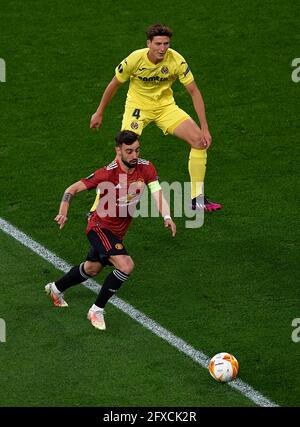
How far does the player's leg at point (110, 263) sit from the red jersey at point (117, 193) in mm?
121

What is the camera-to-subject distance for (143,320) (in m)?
12.2

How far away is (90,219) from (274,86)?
641 centimetres

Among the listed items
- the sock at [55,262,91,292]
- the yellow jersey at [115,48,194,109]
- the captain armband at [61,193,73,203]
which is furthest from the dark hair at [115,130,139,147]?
the yellow jersey at [115,48,194,109]

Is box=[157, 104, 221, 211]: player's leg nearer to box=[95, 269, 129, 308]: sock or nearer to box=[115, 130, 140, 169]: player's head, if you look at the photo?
box=[115, 130, 140, 169]: player's head

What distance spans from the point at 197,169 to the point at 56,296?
296cm

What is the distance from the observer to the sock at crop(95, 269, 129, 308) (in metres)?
11.9

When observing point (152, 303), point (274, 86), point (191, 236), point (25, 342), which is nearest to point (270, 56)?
point (274, 86)

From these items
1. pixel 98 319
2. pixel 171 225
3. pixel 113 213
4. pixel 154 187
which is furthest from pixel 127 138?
pixel 98 319

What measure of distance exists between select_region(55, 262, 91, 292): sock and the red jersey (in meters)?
0.48

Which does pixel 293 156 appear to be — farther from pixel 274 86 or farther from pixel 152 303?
pixel 152 303

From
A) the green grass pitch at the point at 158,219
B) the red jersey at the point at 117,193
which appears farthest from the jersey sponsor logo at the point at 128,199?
the green grass pitch at the point at 158,219

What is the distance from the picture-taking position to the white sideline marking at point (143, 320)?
10852mm

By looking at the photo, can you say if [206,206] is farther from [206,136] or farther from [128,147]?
[128,147]

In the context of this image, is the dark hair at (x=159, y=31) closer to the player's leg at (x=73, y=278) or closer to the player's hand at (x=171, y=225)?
the player's hand at (x=171, y=225)
